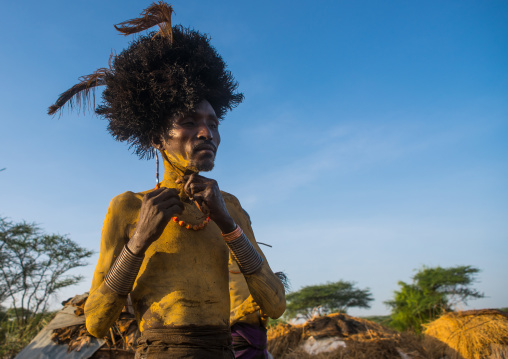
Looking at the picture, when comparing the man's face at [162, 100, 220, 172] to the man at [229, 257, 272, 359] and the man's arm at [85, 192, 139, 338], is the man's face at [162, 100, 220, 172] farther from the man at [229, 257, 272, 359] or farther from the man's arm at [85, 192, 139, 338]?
the man at [229, 257, 272, 359]

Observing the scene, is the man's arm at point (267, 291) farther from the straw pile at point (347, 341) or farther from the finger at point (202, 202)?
the straw pile at point (347, 341)

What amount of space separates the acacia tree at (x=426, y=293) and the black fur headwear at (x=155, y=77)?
19012 mm

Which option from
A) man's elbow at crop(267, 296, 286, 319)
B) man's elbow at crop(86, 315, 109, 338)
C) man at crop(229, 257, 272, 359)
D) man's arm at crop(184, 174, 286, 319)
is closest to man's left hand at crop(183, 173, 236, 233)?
man's arm at crop(184, 174, 286, 319)

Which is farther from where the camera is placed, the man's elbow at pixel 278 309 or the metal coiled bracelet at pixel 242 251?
the man's elbow at pixel 278 309

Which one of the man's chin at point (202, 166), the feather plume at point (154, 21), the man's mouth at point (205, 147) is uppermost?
the feather plume at point (154, 21)

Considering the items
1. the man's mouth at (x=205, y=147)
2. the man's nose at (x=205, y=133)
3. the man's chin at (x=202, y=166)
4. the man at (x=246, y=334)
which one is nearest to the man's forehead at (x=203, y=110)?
the man's nose at (x=205, y=133)

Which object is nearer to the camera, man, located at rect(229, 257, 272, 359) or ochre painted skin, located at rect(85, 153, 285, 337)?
ochre painted skin, located at rect(85, 153, 285, 337)

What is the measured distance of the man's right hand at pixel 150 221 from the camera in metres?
2.10

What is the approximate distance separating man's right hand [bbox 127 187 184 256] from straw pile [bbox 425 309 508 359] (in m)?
9.32

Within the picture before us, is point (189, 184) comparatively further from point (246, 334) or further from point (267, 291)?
point (246, 334)

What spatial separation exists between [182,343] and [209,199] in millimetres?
710

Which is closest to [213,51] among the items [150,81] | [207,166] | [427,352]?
[150,81]

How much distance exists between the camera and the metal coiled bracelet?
227 centimetres

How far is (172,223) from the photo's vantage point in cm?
242
